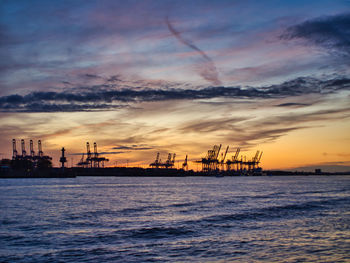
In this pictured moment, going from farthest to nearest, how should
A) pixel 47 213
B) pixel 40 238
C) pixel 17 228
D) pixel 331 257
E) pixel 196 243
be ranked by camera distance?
pixel 47 213
pixel 17 228
pixel 40 238
pixel 196 243
pixel 331 257

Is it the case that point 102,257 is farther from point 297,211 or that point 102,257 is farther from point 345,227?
point 297,211

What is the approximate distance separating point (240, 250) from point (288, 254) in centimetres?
230

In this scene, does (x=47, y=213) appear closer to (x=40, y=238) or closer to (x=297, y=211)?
(x=40, y=238)

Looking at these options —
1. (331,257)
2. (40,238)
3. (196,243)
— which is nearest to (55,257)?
(40,238)

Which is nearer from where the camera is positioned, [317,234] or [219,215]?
[317,234]

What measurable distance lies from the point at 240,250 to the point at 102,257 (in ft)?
22.3

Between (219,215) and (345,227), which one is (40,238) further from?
(345,227)

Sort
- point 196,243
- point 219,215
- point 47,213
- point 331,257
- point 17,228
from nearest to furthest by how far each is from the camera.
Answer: point 331,257, point 196,243, point 17,228, point 219,215, point 47,213

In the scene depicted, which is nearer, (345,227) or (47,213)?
(345,227)

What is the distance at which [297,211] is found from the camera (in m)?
35.8

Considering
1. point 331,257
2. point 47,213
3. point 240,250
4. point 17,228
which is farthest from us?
point 47,213

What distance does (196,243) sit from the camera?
1961cm

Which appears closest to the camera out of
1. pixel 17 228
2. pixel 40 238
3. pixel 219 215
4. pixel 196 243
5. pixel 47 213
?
pixel 196 243

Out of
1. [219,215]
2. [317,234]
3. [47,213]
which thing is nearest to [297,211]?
[219,215]
